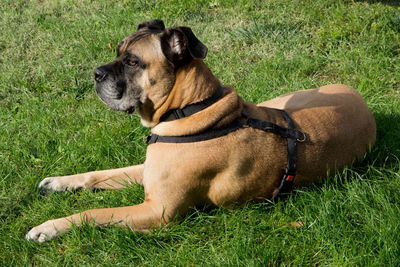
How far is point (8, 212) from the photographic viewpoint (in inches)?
148

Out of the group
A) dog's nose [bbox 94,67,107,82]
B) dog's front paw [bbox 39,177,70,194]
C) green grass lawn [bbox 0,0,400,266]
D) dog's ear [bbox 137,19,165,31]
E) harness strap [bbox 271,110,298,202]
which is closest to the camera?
green grass lawn [bbox 0,0,400,266]

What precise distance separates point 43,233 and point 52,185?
2.31ft

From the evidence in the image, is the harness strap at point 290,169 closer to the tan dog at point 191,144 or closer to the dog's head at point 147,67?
the tan dog at point 191,144

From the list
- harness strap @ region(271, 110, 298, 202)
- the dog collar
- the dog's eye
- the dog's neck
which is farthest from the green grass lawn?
the dog's eye

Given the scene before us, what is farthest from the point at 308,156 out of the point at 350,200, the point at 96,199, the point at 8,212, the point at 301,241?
the point at 8,212

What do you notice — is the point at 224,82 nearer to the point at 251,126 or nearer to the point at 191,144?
the point at 251,126

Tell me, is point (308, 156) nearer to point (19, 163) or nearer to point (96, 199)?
point (96, 199)

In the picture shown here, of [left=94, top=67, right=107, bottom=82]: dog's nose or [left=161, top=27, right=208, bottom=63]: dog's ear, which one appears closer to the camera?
[left=161, top=27, right=208, bottom=63]: dog's ear

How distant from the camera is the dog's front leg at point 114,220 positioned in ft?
10.8

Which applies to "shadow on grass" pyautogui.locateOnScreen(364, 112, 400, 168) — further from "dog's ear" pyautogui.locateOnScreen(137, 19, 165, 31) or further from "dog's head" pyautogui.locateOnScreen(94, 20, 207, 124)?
"dog's ear" pyautogui.locateOnScreen(137, 19, 165, 31)

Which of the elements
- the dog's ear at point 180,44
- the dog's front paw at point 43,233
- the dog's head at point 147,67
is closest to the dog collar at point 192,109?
the dog's head at point 147,67

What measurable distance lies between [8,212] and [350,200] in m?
2.92

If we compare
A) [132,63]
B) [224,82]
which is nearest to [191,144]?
[132,63]

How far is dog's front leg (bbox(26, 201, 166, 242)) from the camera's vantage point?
3.29 m
